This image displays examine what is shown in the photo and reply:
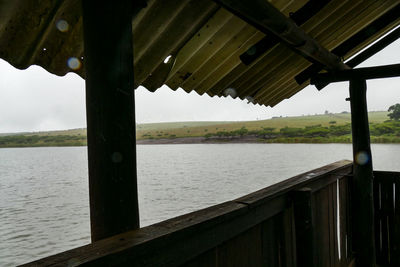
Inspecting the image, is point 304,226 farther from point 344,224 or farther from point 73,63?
point 73,63

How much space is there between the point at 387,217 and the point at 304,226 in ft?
8.98

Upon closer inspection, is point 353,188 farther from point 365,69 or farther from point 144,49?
point 144,49

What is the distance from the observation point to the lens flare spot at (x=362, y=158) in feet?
13.4

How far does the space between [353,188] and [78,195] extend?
31692 mm

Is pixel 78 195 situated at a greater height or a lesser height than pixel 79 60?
lesser

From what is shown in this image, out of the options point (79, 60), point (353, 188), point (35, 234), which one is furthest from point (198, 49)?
point (35, 234)

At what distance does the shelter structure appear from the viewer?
133 centimetres

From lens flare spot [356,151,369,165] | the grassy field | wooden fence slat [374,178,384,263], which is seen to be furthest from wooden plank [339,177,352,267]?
the grassy field

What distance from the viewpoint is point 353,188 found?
4.20 meters

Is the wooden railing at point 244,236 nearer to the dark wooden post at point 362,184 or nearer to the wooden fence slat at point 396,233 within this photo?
the dark wooden post at point 362,184

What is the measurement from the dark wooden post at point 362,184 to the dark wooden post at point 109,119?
3.69m

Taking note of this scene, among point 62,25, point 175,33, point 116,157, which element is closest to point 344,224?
point 175,33

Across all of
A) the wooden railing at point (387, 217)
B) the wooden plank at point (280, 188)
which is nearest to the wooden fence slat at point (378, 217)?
the wooden railing at point (387, 217)

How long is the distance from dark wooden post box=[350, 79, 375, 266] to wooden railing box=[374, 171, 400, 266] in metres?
0.37
